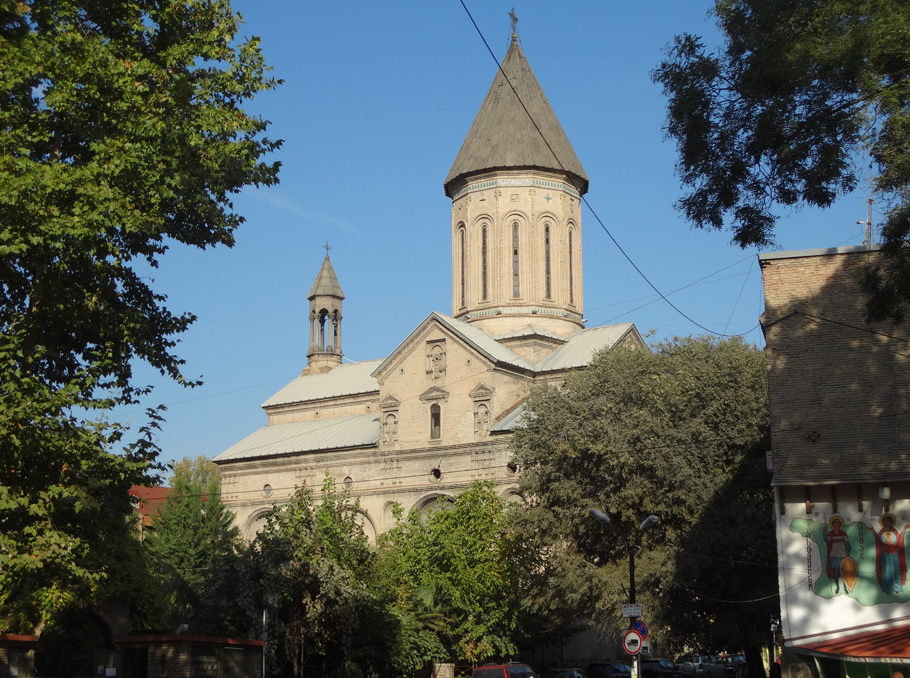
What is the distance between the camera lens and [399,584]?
27984 millimetres

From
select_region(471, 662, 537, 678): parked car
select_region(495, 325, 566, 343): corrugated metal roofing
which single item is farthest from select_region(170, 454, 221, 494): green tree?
select_region(471, 662, 537, 678): parked car

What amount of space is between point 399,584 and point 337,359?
88.0ft

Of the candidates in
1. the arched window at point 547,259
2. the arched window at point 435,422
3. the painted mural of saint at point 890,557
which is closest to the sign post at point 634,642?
the painted mural of saint at point 890,557

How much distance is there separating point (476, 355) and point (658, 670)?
12923mm

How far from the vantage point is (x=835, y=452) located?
61.1ft

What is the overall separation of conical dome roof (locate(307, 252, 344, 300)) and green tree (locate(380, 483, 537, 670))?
25.0 m

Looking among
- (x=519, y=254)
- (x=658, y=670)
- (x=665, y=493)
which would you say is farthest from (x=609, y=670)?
(x=519, y=254)

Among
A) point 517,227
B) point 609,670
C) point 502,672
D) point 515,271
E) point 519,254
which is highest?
point 517,227

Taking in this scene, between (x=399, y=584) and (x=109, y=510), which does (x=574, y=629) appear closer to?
(x=399, y=584)

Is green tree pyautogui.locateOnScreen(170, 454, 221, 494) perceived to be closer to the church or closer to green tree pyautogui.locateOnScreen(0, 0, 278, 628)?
the church

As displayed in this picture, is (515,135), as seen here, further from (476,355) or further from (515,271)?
(476,355)

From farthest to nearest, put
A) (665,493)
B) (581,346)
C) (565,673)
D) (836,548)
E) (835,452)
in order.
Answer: (581,346)
(565,673)
(665,493)
(835,452)
(836,548)

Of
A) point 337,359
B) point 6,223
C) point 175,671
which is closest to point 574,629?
point 175,671

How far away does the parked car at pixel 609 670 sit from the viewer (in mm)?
30031
